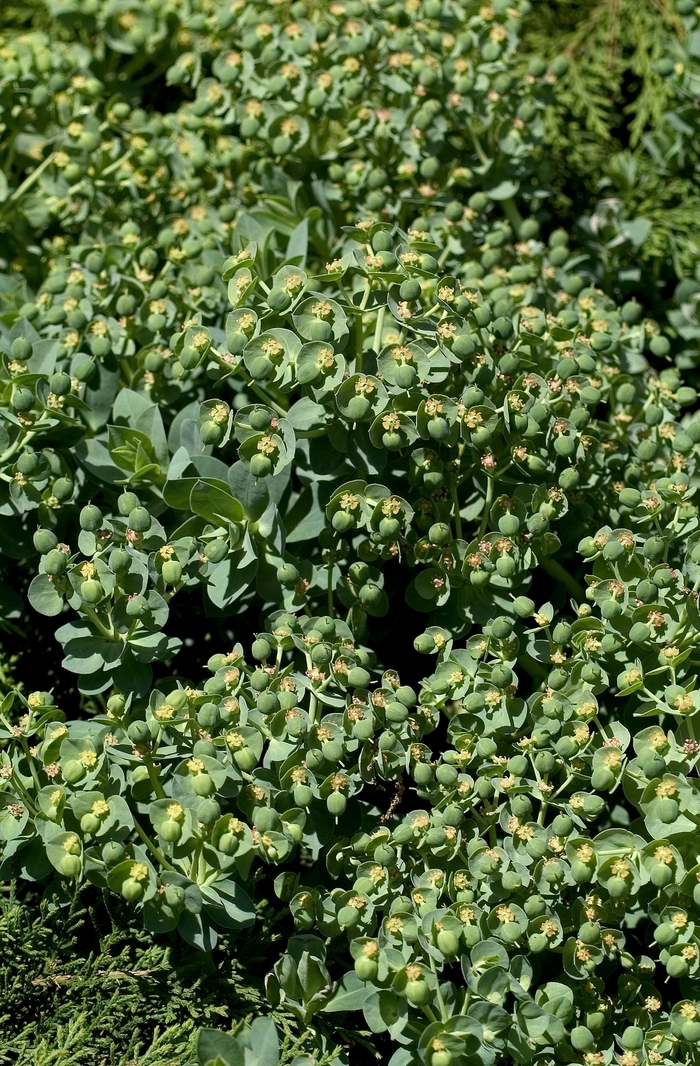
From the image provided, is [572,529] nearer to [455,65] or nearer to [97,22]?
[455,65]

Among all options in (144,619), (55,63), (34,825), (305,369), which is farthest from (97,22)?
(34,825)

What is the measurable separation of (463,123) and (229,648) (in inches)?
42.8

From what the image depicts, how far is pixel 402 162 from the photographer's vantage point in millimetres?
1963

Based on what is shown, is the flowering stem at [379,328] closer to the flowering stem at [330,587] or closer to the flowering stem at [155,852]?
the flowering stem at [330,587]

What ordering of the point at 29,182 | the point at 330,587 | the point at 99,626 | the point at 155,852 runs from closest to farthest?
1. the point at 155,852
2. the point at 99,626
3. the point at 330,587
4. the point at 29,182

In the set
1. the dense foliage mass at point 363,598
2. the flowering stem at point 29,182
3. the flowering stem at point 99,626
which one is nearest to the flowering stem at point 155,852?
the dense foliage mass at point 363,598

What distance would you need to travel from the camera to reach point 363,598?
4.92 ft

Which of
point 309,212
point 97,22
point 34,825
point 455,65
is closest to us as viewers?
point 34,825

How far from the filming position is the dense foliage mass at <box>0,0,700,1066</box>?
1.35m

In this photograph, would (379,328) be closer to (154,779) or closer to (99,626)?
(99,626)

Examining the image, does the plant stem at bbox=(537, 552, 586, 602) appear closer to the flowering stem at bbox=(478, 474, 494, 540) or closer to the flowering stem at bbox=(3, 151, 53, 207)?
the flowering stem at bbox=(478, 474, 494, 540)

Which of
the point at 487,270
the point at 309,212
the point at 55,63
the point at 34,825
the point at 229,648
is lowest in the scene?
the point at 229,648

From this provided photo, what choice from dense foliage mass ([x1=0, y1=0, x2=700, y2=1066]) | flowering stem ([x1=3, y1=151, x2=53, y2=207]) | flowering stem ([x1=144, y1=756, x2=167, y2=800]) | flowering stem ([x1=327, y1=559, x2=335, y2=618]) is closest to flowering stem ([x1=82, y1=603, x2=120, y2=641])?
dense foliage mass ([x1=0, y1=0, x2=700, y2=1066])

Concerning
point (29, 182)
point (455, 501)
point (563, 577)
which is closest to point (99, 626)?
point (455, 501)
